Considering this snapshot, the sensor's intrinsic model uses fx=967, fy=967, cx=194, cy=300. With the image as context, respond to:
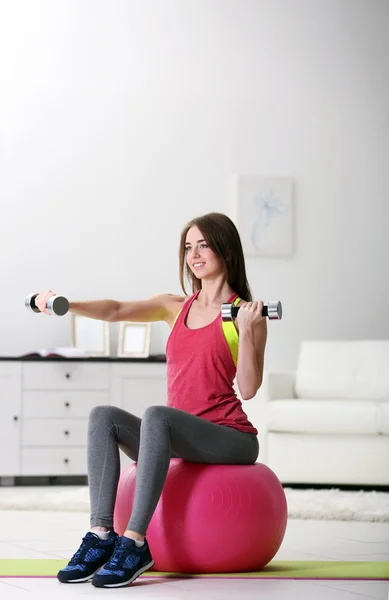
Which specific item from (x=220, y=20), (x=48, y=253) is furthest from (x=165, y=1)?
(x=48, y=253)

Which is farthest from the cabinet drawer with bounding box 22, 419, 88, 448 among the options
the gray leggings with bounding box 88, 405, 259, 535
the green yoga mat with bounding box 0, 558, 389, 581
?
the gray leggings with bounding box 88, 405, 259, 535

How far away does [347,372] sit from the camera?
5453 mm

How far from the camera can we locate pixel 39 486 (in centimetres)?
537

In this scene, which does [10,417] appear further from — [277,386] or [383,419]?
[383,419]

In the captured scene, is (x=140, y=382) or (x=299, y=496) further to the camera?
(x=140, y=382)

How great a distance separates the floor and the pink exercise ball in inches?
3.2

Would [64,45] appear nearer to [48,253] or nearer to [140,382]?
[48,253]

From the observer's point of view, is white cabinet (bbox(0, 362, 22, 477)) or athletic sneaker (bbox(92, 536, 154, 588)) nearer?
athletic sneaker (bbox(92, 536, 154, 588))

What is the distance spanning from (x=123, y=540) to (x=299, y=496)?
2.30m

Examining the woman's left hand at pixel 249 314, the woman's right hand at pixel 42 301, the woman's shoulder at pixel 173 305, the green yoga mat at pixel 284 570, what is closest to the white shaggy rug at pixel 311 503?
the green yoga mat at pixel 284 570

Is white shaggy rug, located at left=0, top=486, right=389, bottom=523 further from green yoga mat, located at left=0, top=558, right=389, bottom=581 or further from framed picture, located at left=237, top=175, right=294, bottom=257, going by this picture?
framed picture, located at left=237, top=175, right=294, bottom=257

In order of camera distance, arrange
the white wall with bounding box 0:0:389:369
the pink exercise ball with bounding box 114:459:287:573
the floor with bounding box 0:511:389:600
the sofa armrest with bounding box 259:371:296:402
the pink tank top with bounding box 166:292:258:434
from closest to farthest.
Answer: the floor with bounding box 0:511:389:600, the pink exercise ball with bounding box 114:459:287:573, the pink tank top with bounding box 166:292:258:434, the sofa armrest with bounding box 259:371:296:402, the white wall with bounding box 0:0:389:369

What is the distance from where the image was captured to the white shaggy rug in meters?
3.95

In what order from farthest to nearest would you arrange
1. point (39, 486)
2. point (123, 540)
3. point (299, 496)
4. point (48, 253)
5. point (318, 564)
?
point (48, 253) < point (39, 486) < point (299, 496) < point (318, 564) < point (123, 540)
